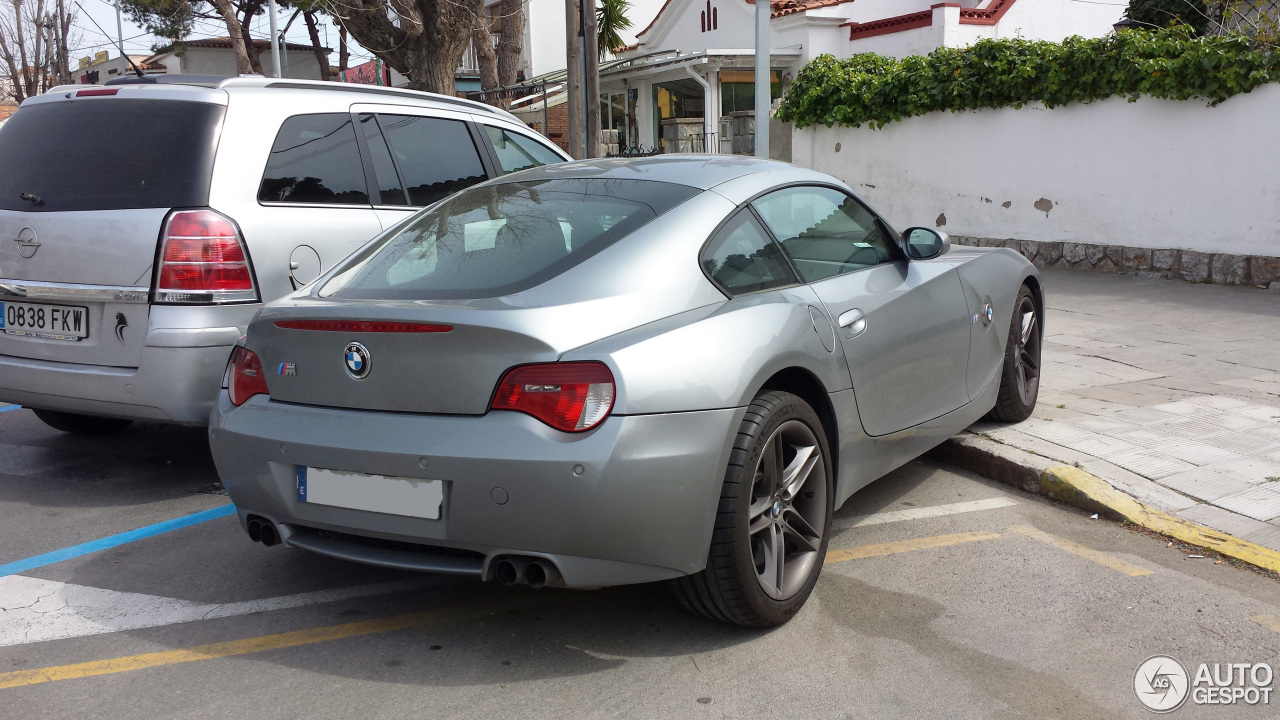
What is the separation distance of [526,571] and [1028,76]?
36.7ft

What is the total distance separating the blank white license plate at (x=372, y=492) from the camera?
10.1 ft

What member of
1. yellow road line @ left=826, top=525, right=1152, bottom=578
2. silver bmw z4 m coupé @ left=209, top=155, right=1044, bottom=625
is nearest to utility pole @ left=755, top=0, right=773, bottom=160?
→ silver bmw z4 m coupé @ left=209, top=155, right=1044, bottom=625

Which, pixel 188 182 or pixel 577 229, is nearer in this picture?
pixel 577 229

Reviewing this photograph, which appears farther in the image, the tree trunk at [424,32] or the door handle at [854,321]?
the tree trunk at [424,32]

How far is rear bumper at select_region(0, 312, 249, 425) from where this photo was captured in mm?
4578

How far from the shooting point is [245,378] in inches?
139

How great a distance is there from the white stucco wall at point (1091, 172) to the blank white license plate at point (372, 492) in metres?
9.73

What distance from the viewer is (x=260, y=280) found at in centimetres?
477

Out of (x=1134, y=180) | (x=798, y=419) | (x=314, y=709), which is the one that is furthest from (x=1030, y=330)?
(x=1134, y=180)

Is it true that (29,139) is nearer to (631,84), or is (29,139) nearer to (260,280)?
(260,280)

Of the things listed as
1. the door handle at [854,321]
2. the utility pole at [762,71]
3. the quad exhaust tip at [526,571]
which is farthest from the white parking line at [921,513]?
the utility pole at [762,71]

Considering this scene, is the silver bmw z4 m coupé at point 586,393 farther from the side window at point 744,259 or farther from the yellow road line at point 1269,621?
the yellow road line at point 1269,621

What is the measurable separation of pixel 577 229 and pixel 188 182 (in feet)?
6.93

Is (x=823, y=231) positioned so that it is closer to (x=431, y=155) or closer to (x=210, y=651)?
(x=431, y=155)
